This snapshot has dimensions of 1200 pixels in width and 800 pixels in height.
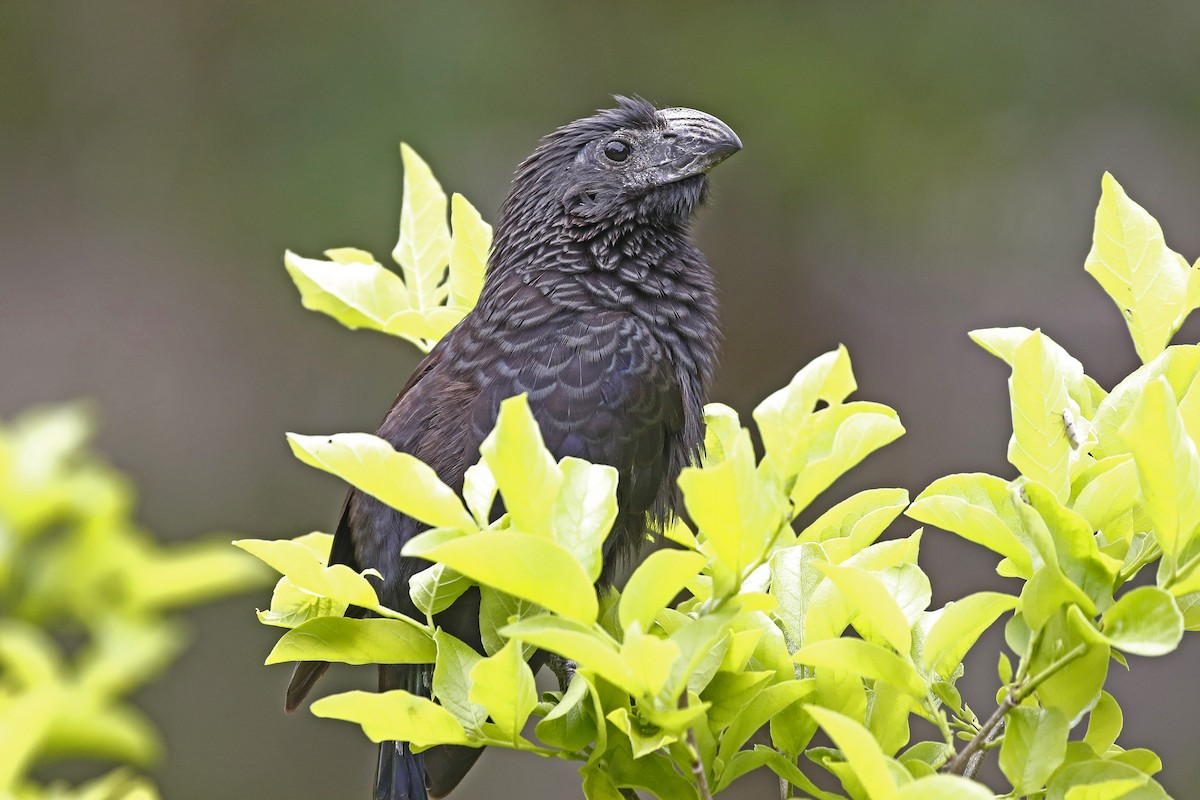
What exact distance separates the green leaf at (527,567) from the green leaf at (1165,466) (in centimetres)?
36

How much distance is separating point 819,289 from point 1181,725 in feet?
6.44

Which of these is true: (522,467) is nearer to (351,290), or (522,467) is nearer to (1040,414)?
(1040,414)

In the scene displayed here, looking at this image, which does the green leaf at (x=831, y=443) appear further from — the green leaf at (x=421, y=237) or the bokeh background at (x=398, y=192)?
the bokeh background at (x=398, y=192)

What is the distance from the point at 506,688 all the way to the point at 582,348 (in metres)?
0.80

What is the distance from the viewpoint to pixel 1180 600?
3.14 feet

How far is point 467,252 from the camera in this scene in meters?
1.71

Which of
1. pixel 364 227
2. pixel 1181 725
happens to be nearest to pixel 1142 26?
pixel 1181 725

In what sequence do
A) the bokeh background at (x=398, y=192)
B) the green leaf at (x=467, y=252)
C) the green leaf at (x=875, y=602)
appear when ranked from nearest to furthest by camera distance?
the green leaf at (x=875, y=602) < the green leaf at (x=467, y=252) < the bokeh background at (x=398, y=192)

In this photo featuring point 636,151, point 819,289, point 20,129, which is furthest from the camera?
point 20,129

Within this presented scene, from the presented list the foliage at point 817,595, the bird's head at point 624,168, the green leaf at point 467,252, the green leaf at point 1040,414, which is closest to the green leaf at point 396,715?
the foliage at point 817,595

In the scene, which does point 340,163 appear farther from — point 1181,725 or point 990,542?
point 990,542

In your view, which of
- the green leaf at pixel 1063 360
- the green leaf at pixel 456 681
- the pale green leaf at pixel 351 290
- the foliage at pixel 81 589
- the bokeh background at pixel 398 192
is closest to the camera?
the green leaf at pixel 456 681

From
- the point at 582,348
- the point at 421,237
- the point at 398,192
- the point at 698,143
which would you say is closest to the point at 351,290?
the point at 421,237

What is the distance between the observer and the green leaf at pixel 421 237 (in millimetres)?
1626
